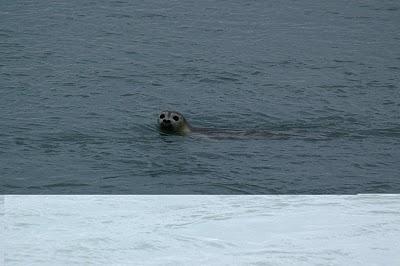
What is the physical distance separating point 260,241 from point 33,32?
36.7ft

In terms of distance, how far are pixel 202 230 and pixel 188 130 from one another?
6456mm

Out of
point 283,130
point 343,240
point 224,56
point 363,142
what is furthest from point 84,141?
point 343,240

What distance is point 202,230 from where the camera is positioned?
434cm

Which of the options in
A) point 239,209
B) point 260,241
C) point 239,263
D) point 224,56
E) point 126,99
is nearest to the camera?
point 239,263

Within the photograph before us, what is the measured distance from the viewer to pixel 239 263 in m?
3.94

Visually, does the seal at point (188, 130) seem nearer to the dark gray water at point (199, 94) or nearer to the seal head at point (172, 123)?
the seal head at point (172, 123)

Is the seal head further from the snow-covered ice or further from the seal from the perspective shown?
the snow-covered ice

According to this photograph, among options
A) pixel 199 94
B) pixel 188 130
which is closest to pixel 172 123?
pixel 188 130

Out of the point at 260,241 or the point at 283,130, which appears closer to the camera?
the point at 260,241

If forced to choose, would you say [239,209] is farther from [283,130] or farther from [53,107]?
[53,107]

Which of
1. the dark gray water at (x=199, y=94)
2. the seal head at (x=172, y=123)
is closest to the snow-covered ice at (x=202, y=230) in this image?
the dark gray water at (x=199, y=94)

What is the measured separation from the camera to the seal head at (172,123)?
10.5 m

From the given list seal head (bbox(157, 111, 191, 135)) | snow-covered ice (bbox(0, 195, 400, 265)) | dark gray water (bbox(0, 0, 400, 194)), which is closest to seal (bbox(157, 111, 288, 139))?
seal head (bbox(157, 111, 191, 135))

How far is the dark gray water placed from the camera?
30.5 feet
